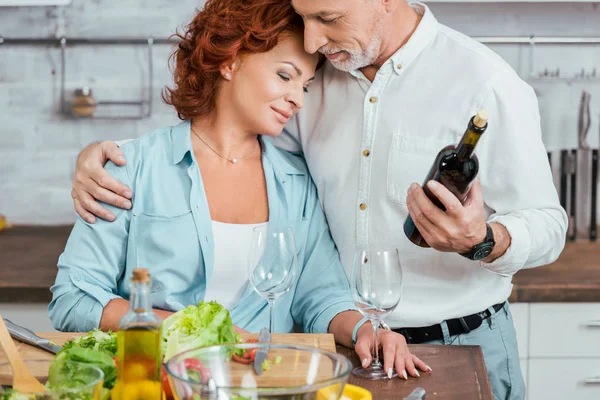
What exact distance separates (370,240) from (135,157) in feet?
1.95

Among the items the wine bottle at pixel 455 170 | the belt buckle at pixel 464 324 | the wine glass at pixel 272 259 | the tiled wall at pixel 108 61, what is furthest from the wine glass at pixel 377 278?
the tiled wall at pixel 108 61

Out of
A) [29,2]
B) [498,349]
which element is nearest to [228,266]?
[498,349]

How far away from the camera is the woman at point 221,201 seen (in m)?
1.82

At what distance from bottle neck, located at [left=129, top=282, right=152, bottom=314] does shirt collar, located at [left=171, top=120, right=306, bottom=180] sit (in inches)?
34.4

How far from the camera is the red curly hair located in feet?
6.19

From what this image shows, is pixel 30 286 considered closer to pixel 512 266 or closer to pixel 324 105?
pixel 324 105

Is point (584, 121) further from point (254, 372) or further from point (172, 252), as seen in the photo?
point (254, 372)

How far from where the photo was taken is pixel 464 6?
3.24 m

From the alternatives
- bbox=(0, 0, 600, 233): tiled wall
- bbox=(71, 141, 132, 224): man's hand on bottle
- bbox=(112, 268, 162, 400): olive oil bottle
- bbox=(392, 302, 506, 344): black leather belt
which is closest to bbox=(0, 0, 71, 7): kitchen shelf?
bbox=(0, 0, 600, 233): tiled wall

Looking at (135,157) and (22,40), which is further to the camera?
(22,40)

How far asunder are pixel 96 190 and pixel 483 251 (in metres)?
0.86

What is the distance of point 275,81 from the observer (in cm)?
189

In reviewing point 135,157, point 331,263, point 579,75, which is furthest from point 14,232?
point 579,75

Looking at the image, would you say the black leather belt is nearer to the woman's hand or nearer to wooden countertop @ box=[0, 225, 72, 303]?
the woman's hand
